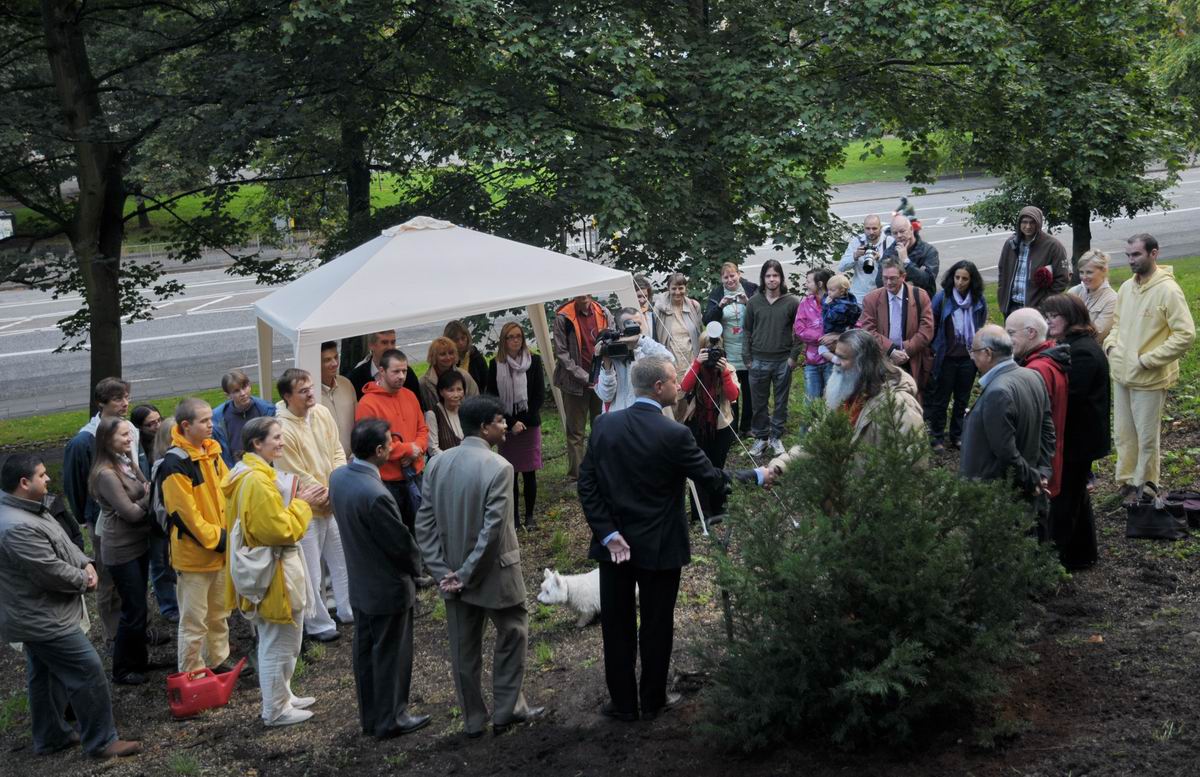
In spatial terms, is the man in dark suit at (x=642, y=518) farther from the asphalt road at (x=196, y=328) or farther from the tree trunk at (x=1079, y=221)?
the asphalt road at (x=196, y=328)

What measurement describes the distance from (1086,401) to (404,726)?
469 cm

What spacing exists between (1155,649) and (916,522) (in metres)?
1.80

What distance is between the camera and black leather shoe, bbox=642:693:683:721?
5723mm

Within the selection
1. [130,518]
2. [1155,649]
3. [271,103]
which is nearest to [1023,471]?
[1155,649]

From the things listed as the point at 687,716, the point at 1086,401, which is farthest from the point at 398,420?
the point at 1086,401

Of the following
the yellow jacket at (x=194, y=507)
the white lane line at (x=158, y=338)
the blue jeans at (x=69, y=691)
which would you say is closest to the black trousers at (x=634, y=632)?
the yellow jacket at (x=194, y=507)

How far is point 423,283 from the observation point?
898 cm

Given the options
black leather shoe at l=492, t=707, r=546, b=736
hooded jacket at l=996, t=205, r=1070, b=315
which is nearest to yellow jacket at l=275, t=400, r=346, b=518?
black leather shoe at l=492, t=707, r=546, b=736

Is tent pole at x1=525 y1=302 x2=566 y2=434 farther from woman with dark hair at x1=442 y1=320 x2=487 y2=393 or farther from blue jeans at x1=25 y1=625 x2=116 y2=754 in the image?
blue jeans at x1=25 y1=625 x2=116 y2=754

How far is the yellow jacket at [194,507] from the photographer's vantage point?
687 cm

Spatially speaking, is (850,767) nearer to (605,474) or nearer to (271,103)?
(605,474)

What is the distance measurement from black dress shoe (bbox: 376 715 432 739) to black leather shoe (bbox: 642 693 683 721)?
132 cm

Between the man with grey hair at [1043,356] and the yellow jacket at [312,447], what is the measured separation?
14.6ft

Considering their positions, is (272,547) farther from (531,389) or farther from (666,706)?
(531,389)
